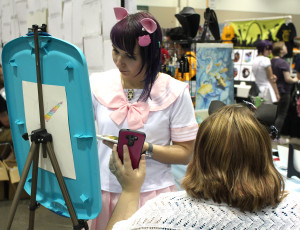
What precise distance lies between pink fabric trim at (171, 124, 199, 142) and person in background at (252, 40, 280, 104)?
3697mm

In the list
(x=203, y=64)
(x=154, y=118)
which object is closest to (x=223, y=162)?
(x=154, y=118)

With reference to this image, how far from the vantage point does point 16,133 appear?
127cm

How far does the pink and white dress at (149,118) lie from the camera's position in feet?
3.86

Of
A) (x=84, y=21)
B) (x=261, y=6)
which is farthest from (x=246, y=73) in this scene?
(x=84, y=21)

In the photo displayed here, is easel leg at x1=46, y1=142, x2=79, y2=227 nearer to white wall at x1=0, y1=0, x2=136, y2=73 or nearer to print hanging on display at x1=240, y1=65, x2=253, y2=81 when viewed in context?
white wall at x1=0, y1=0, x2=136, y2=73

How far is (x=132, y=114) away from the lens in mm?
1172

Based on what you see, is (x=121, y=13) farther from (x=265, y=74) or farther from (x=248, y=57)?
(x=248, y=57)

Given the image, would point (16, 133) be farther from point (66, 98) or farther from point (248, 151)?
point (248, 151)

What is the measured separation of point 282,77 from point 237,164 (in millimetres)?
4410

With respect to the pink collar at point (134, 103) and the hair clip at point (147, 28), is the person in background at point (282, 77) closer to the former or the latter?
the pink collar at point (134, 103)

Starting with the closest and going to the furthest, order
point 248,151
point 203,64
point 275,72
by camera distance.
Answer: point 248,151, point 203,64, point 275,72

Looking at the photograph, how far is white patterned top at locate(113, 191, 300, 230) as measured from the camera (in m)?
0.72

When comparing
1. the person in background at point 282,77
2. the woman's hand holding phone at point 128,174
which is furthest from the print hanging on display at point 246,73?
the woman's hand holding phone at point 128,174

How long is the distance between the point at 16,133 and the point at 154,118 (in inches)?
21.0
